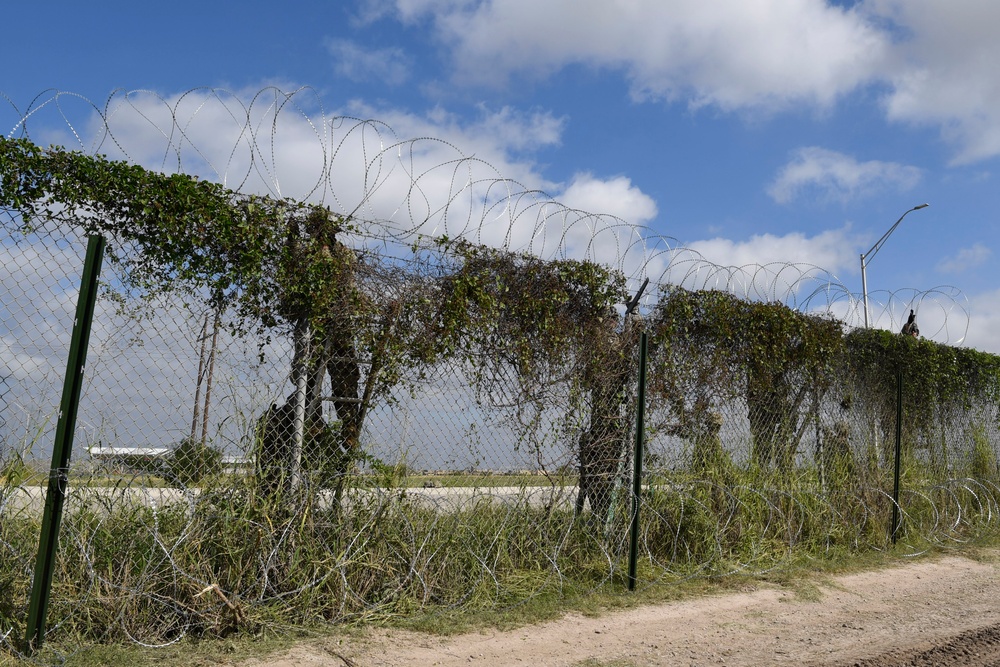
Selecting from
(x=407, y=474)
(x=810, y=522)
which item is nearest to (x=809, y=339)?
(x=810, y=522)

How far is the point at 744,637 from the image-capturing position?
5.80 metres

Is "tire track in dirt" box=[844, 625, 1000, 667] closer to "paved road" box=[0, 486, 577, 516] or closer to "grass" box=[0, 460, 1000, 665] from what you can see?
"grass" box=[0, 460, 1000, 665]

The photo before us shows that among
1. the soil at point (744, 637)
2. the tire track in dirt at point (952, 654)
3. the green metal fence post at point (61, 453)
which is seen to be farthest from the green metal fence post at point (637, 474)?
the green metal fence post at point (61, 453)

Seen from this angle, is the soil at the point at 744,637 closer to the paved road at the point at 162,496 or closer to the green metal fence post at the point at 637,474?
the green metal fence post at the point at 637,474

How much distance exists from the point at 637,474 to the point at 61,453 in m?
4.35

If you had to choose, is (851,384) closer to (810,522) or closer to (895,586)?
(810,522)

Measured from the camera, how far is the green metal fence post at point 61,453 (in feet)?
14.9

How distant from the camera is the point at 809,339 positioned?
9445 millimetres

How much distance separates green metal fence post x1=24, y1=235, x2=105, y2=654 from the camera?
14.9ft

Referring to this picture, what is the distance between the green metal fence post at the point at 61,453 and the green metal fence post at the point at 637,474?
424cm

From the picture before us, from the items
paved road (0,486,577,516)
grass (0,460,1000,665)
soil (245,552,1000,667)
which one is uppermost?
paved road (0,486,577,516)

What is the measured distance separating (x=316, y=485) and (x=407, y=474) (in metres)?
0.66

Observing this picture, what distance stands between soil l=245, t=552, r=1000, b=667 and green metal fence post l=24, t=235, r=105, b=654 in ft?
3.95

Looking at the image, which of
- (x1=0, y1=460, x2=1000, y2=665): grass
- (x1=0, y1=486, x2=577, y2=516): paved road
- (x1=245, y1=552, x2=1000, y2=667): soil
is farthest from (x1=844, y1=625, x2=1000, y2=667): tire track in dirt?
(x1=0, y1=486, x2=577, y2=516): paved road
